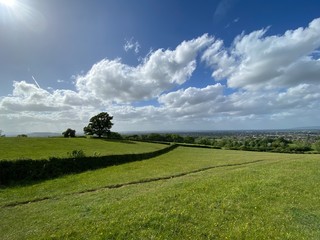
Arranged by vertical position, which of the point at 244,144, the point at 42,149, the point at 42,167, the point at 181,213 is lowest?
the point at 181,213

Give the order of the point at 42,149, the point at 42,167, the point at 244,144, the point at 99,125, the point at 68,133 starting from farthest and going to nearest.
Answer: the point at 244,144 < the point at 99,125 < the point at 68,133 < the point at 42,149 < the point at 42,167

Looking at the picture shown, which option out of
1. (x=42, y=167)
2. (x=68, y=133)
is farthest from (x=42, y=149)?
(x=68, y=133)

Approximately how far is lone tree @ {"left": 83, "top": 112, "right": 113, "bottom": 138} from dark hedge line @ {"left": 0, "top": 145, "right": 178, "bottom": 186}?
4655 cm

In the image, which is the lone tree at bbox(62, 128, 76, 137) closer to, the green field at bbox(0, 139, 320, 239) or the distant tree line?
the distant tree line

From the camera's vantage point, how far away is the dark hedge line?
27.0m

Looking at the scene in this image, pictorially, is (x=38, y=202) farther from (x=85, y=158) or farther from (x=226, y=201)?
(x=85, y=158)

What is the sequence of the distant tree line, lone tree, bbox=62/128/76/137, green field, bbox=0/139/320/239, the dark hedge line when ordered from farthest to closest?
the distant tree line < lone tree, bbox=62/128/76/137 < the dark hedge line < green field, bbox=0/139/320/239

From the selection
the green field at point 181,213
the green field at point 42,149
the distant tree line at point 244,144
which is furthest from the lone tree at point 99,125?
the green field at point 181,213

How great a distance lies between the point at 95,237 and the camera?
33.7 feet

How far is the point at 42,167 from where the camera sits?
29.8 meters

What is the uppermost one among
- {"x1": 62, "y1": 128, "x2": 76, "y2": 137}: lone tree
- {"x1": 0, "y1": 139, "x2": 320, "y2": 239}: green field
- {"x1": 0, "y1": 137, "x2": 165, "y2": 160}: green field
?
{"x1": 62, "y1": 128, "x2": 76, "y2": 137}: lone tree

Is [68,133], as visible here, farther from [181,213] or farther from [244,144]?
[244,144]

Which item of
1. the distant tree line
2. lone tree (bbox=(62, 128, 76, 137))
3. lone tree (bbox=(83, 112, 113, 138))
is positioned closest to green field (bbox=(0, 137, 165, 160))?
lone tree (bbox=(62, 128, 76, 137))

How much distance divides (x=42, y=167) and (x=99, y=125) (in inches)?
2182
